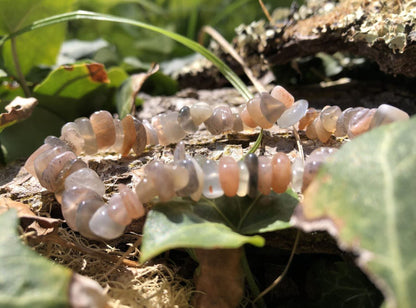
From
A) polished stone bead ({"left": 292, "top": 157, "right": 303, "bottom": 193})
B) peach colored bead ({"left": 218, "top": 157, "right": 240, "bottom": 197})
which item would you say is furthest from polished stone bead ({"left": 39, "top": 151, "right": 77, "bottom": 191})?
polished stone bead ({"left": 292, "top": 157, "right": 303, "bottom": 193})

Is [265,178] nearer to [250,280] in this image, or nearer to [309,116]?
[250,280]

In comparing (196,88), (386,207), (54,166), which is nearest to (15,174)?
(54,166)

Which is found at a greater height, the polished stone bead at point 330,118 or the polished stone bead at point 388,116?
the polished stone bead at point 388,116

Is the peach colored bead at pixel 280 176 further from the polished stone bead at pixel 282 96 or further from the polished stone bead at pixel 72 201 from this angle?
the polished stone bead at pixel 72 201

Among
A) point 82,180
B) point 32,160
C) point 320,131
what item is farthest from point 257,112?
point 32,160

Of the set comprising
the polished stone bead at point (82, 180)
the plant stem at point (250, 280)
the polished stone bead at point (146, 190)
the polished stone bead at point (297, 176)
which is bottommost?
the plant stem at point (250, 280)

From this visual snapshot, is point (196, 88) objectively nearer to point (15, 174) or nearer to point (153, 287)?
point (15, 174)

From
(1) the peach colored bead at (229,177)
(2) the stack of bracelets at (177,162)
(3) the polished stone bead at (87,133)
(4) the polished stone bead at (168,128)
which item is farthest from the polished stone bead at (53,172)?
(1) the peach colored bead at (229,177)
